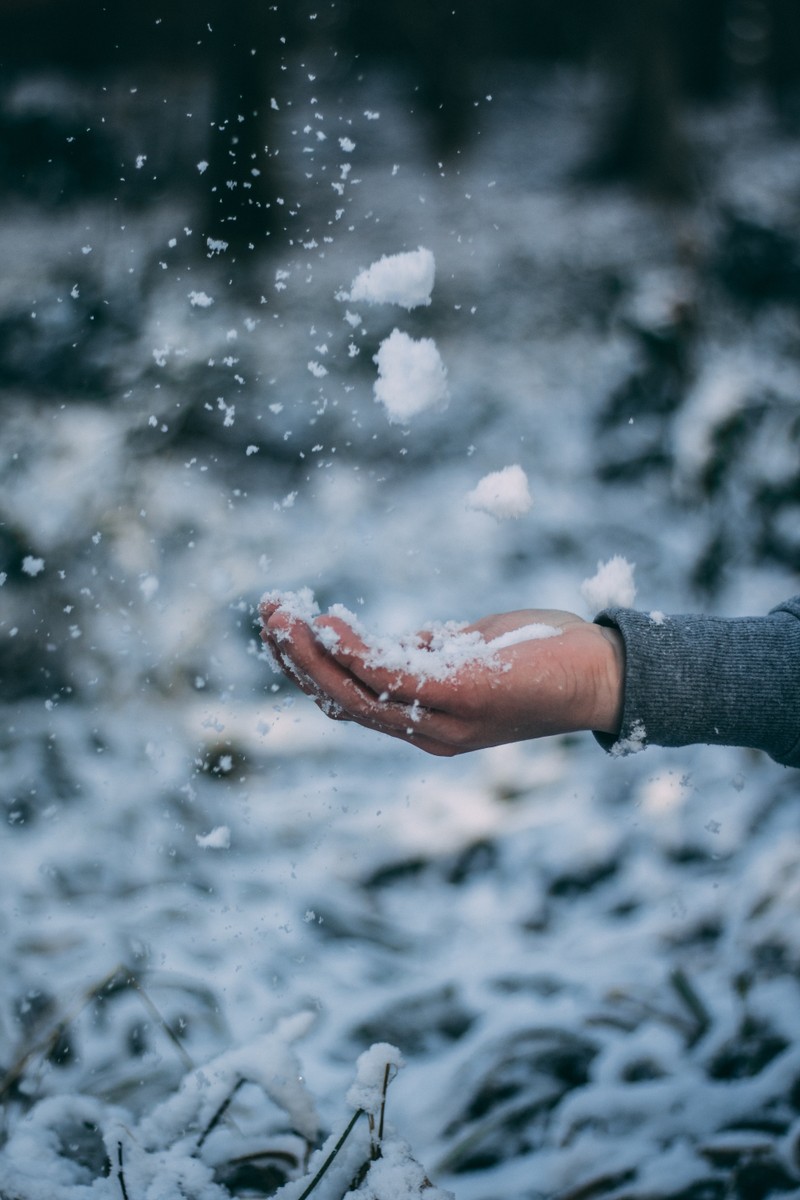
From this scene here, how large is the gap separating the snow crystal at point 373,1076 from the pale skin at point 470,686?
199mm

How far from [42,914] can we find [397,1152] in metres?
0.63

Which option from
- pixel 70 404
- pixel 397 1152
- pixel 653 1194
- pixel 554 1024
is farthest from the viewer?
pixel 70 404

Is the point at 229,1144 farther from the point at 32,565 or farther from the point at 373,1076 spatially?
the point at 32,565

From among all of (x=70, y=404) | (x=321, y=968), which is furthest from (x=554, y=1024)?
(x=70, y=404)

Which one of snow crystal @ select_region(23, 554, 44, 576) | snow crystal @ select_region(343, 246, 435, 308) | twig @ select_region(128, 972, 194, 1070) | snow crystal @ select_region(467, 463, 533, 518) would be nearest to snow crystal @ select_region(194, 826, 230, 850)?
twig @ select_region(128, 972, 194, 1070)

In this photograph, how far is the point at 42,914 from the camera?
88 cm

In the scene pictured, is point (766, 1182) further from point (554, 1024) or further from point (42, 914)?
point (42, 914)

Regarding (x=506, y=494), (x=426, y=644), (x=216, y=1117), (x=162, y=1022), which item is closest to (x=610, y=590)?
(x=506, y=494)

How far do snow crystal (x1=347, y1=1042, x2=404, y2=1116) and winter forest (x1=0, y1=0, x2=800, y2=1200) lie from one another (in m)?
0.42

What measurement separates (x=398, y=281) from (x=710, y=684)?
606 mm

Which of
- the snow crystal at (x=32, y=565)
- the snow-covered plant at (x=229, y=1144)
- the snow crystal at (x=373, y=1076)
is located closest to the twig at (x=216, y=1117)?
the snow-covered plant at (x=229, y=1144)

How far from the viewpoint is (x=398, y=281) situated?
913 millimetres

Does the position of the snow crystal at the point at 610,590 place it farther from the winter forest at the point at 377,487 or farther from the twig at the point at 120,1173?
the twig at the point at 120,1173

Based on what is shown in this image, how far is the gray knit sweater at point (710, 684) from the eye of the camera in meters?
0.55
